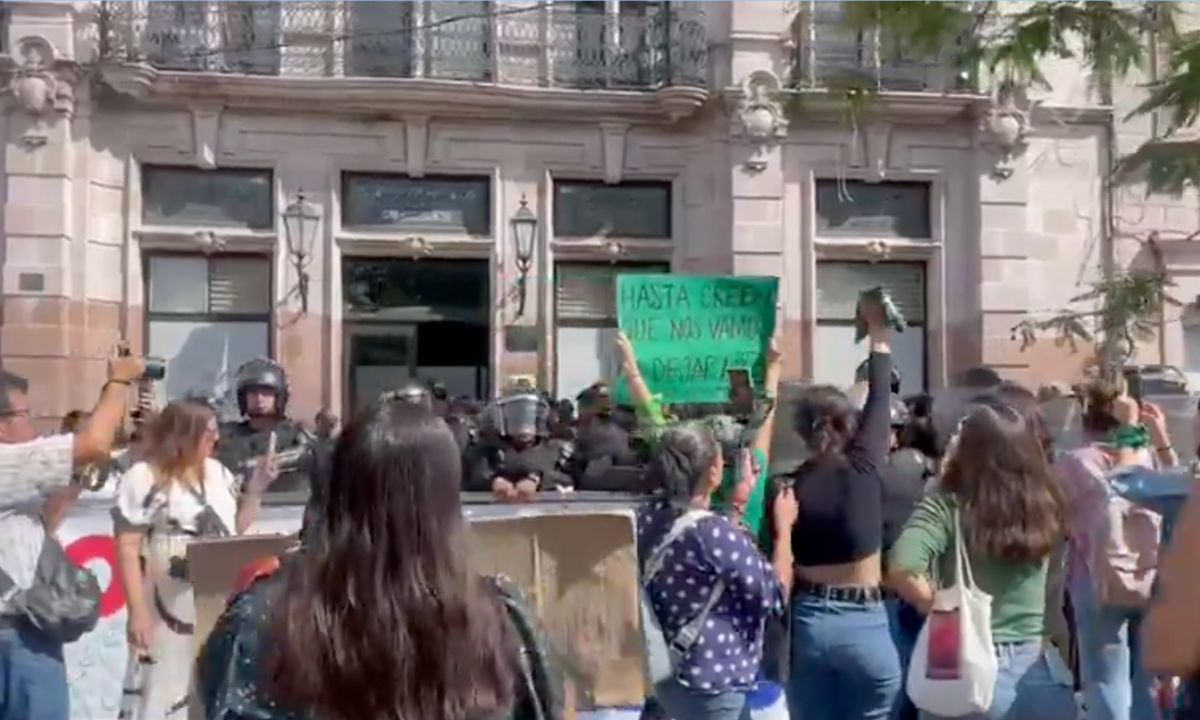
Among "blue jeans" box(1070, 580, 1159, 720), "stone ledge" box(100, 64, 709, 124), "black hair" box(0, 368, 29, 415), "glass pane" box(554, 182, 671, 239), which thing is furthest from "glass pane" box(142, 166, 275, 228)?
"blue jeans" box(1070, 580, 1159, 720)

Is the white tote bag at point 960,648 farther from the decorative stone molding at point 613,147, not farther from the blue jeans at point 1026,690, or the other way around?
the decorative stone molding at point 613,147

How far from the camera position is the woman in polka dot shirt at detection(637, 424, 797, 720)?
456cm

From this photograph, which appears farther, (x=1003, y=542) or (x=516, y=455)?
(x=516, y=455)

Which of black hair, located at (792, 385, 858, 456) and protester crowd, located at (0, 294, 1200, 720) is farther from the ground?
black hair, located at (792, 385, 858, 456)

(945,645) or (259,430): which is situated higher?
(259,430)

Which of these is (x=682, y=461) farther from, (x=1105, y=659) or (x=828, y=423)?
(x=1105, y=659)

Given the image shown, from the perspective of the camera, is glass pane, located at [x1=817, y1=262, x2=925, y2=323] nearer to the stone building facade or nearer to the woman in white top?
the stone building facade

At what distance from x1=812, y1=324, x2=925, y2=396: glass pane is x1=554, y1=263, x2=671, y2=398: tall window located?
2.65 metres

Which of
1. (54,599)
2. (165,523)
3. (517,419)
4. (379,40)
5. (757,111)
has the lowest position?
(54,599)

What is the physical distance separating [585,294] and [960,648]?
45.7 ft

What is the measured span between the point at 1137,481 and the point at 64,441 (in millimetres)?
3903

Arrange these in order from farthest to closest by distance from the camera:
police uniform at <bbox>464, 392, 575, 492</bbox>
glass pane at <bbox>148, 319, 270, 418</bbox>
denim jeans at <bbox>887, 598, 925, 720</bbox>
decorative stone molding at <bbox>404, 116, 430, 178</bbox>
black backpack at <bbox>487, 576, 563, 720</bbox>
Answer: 1. decorative stone molding at <bbox>404, 116, 430, 178</bbox>
2. glass pane at <bbox>148, 319, 270, 418</bbox>
3. police uniform at <bbox>464, 392, 575, 492</bbox>
4. denim jeans at <bbox>887, 598, 925, 720</bbox>
5. black backpack at <bbox>487, 576, 563, 720</bbox>

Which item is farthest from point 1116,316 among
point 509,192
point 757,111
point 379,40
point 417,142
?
point 379,40

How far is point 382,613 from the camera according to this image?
2363mm
